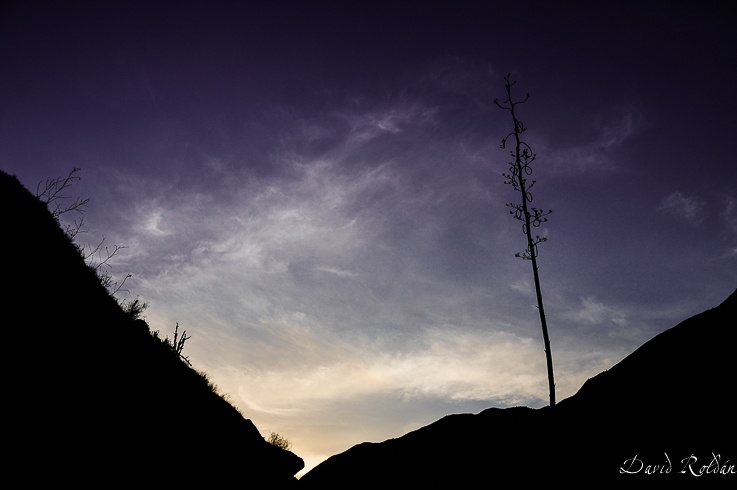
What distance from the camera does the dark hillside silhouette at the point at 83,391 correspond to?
511 centimetres

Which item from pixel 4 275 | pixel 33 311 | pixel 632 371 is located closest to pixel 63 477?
pixel 33 311

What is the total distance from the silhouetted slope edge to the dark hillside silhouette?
152 inches

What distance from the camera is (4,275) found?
663cm

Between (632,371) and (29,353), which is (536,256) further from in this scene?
(29,353)

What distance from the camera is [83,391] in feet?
20.4

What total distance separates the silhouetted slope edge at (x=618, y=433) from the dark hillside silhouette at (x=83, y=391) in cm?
386

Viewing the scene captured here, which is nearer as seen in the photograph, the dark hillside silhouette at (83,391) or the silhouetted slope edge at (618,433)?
the dark hillside silhouette at (83,391)

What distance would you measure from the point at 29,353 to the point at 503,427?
370 inches
